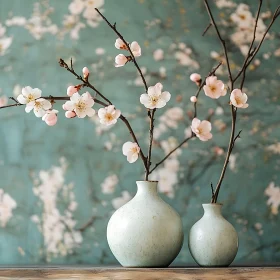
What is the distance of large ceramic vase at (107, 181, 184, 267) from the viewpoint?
1.65 metres

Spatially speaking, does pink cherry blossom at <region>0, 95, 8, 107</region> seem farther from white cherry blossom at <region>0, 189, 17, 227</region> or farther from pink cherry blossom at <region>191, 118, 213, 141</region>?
pink cherry blossom at <region>191, 118, 213, 141</region>

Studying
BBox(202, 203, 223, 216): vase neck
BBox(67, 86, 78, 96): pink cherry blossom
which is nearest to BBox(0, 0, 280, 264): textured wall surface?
BBox(202, 203, 223, 216): vase neck

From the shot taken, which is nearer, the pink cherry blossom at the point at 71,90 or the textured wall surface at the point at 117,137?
the pink cherry blossom at the point at 71,90

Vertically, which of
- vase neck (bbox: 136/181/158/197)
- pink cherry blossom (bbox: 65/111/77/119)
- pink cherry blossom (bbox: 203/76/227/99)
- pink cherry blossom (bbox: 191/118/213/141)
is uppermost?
pink cherry blossom (bbox: 203/76/227/99)

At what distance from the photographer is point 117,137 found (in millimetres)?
2139

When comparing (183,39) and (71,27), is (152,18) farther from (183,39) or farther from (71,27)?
(71,27)

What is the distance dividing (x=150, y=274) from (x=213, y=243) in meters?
0.26

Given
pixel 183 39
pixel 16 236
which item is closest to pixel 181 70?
pixel 183 39

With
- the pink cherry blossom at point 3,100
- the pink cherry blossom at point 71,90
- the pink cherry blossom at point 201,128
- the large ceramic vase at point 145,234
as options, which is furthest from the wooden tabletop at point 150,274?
the pink cherry blossom at point 3,100

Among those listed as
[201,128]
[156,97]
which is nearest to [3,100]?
[156,97]

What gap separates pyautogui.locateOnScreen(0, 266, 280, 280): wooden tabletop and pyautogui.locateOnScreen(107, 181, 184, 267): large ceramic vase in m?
0.07

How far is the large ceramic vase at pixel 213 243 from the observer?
5.55 ft

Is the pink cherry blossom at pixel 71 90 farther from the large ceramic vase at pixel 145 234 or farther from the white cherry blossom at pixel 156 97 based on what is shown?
the large ceramic vase at pixel 145 234

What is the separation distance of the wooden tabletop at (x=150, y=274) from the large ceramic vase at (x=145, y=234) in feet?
0.25
